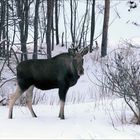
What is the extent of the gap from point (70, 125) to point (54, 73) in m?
1.39

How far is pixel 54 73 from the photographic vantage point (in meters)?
11.0

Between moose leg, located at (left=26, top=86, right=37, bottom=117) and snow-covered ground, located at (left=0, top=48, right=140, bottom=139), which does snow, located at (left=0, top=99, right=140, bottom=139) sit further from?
moose leg, located at (left=26, top=86, right=37, bottom=117)

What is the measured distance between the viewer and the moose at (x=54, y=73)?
10.8 metres

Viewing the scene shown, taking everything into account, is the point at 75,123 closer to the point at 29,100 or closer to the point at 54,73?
the point at 54,73

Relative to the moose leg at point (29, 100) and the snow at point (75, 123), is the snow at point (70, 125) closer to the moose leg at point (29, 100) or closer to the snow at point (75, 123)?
the snow at point (75, 123)

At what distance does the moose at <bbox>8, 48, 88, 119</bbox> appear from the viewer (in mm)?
10781

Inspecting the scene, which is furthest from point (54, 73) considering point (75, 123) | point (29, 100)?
point (75, 123)

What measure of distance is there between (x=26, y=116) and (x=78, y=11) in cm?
4024

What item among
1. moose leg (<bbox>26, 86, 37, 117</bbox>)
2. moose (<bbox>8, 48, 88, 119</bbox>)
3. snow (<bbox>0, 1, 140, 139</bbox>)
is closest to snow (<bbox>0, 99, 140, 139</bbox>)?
snow (<bbox>0, 1, 140, 139</bbox>)

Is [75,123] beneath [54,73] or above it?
beneath

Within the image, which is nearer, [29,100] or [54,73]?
[54,73]

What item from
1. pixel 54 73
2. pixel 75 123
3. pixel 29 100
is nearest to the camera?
pixel 75 123

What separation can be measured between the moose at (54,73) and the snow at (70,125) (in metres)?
0.41

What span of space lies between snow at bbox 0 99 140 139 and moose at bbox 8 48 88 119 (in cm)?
41
